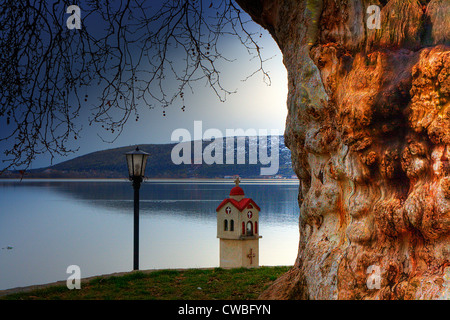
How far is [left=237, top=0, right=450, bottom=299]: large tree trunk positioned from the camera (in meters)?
2.95

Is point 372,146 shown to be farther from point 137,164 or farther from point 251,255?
point 251,255

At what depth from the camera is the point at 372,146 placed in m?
3.36

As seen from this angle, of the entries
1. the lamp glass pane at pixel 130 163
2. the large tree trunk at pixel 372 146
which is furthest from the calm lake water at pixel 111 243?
the large tree trunk at pixel 372 146

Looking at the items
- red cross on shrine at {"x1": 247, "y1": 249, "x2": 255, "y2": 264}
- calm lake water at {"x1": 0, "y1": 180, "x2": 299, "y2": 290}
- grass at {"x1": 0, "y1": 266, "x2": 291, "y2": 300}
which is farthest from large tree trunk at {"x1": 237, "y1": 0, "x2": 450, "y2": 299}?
calm lake water at {"x1": 0, "y1": 180, "x2": 299, "y2": 290}

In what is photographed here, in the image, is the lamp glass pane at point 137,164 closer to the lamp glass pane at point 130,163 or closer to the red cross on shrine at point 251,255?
the lamp glass pane at point 130,163

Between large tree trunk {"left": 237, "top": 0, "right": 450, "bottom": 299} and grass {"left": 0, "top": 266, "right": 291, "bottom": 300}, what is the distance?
2058 millimetres

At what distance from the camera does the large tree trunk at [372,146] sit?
2.95 meters

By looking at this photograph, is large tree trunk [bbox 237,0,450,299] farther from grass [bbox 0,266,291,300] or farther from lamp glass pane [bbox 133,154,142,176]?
lamp glass pane [bbox 133,154,142,176]

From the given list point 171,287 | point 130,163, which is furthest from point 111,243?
point 171,287

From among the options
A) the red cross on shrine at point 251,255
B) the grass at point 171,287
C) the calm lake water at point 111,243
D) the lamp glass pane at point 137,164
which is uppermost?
the lamp glass pane at point 137,164

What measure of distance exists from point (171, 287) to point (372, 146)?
410cm

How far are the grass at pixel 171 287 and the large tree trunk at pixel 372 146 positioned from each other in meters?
2.06
